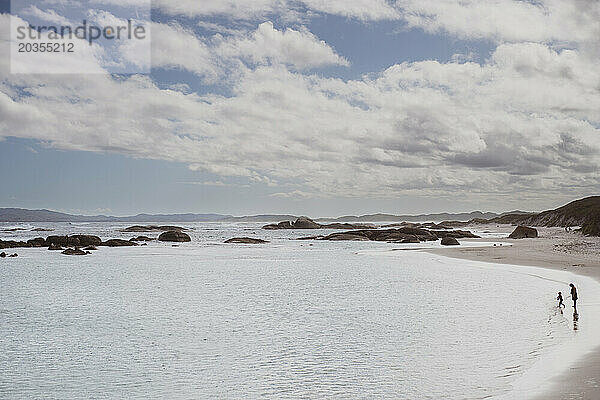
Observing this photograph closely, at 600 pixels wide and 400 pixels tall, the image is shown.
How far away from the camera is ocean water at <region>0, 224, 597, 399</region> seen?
11.3m

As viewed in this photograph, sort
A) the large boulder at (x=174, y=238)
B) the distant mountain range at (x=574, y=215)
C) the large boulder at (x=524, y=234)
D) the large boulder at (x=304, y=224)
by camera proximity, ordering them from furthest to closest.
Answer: the large boulder at (x=304, y=224), the distant mountain range at (x=574, y=215), the large boulder at (x=174, y=238), the large boulder at (x=524, y=234)

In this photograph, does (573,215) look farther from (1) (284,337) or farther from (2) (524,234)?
(1) (284,337)

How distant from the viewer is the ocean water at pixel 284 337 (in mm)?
11305

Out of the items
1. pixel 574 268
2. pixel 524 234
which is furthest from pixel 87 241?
pixel 524 234

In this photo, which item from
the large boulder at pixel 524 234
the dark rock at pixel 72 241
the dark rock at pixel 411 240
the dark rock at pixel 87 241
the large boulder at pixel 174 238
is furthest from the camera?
the large boulder at pixel 174 238

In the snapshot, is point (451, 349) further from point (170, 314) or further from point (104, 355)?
point (170, 314)

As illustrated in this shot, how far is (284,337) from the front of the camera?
16.0 m

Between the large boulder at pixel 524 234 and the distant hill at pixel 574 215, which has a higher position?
the distant hill at pixel 574 215

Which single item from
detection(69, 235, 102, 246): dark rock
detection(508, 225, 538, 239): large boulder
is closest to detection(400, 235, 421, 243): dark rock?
detection(508, 225, 538, 239): large boulder

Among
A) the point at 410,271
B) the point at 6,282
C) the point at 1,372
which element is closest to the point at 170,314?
the point at 1,372

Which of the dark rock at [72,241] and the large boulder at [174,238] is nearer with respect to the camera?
the dark rock at [72,241]

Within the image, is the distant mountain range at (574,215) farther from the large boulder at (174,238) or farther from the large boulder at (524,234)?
the large boulder at (174,238)

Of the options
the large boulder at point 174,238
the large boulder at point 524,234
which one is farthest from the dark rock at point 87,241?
the large boulder at point 524,234

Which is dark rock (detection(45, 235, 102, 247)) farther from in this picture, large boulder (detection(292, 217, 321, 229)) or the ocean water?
large boulder (detection(292, 217, 321, 229))
